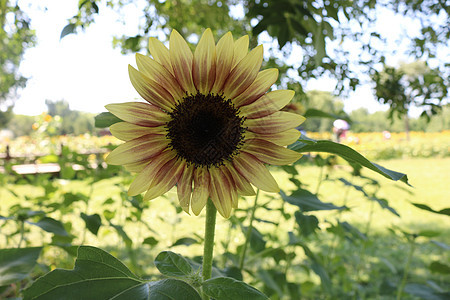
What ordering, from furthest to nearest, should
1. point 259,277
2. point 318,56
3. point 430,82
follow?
point 430,82
point 259,277
point 318,56

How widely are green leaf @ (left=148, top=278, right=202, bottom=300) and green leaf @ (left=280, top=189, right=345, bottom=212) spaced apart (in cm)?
27

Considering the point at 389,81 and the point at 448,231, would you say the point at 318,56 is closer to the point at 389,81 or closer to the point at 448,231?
the point at 389,81

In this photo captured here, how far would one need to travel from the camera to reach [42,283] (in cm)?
41

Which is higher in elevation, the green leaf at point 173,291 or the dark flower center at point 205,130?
the dark flower center at point 205,130

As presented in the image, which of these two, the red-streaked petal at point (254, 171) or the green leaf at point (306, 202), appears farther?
the green leaf at point (306, 202)

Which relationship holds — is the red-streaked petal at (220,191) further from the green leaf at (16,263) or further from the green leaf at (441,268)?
the green leaf at (441,268)

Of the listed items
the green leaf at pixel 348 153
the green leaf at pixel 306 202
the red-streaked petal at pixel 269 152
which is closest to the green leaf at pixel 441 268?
the green leaf at pixel 306 202

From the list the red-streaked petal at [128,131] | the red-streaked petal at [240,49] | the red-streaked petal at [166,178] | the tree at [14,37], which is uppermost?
the tree at [14,37]

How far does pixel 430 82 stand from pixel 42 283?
1691 mm

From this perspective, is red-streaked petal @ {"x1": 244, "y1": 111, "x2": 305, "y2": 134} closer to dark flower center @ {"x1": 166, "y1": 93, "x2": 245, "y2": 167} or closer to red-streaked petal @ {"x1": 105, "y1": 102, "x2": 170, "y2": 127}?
dark flower center @ {"x1": 166, "y1": 93, "x2": 245, "y2": 167}

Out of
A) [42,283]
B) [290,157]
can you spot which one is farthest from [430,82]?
[42,283]

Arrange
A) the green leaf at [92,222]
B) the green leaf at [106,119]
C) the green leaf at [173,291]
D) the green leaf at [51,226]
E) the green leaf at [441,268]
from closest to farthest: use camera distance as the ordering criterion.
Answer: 1. the green leaf at [173,291]
2. the green leaf at [106,119]
3. the green leaf at [51,226]
4. the green leaf at [92,222]
5. the green leaf at [441,268]

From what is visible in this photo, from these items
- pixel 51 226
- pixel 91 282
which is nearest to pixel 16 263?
pixel 51 226

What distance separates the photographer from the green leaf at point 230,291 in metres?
0.40
